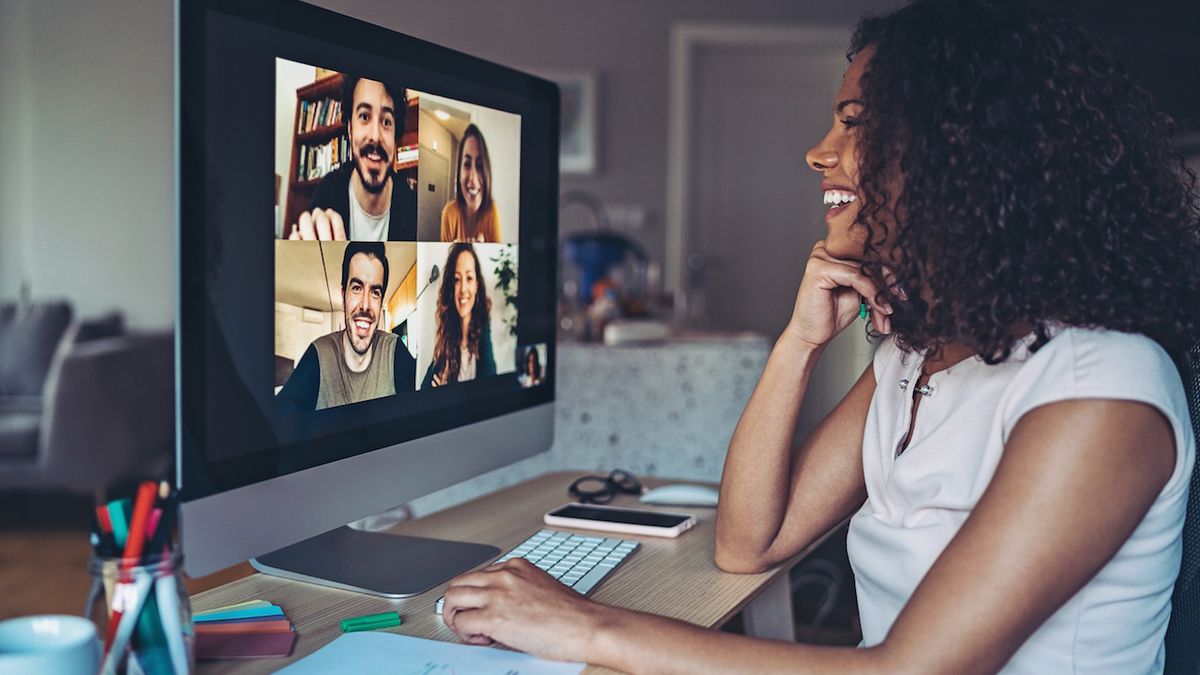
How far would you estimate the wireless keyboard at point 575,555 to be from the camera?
1.02 metres

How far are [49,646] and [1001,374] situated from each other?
76 cm

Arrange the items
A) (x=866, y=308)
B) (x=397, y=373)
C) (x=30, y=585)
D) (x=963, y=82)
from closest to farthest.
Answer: (x=963, y=82), (x=397, y=373), (x=866, y=308), (x=30, y=585)

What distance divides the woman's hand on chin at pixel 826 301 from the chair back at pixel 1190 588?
11.9 inches

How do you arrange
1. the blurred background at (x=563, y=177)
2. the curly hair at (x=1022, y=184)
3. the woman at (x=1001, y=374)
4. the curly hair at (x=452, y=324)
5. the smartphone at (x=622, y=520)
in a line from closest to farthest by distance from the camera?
the woman at (x=1001, y=374)
the curly hair at (x=1022, y=184)
the curly hair at (x=452, y=324)
the smartphone at (x=622, y=520)
the blurred background at (x=563, y=177)

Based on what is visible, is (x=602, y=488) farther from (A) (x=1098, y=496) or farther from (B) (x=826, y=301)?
(A) (x=1098, y=496)

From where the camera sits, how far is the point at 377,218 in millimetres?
982

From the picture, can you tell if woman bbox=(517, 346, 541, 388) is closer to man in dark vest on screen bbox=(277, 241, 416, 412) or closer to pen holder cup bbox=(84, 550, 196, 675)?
man in dark vest on screen bbox=(277, 241, 416, 412)

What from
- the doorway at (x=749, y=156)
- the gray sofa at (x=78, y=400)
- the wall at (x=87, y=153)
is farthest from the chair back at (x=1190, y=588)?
the wall at (x=87, y=153)

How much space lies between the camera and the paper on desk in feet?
2.60

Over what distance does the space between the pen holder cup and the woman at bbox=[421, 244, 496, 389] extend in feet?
1.43

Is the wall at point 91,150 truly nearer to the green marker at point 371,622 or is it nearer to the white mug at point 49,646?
the green marker at point 371,622

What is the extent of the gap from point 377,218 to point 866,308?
1.81 ft

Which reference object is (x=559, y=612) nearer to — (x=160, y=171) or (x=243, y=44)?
(x=243, y=44)

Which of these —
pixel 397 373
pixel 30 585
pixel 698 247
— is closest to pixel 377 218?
pixel 397 373
